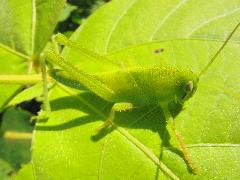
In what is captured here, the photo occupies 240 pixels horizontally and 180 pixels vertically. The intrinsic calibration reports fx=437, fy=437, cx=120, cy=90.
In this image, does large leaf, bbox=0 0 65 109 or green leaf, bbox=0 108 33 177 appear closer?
large leaf, bbox=0 0 65 109

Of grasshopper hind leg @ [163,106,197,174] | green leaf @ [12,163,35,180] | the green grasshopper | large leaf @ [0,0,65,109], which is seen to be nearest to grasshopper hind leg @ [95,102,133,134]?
the green grasshopper

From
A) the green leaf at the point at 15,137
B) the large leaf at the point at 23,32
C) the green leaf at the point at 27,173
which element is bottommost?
the green leaf at the point at 15,137

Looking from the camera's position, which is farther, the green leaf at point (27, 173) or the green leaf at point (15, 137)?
the green leaf at point (15, 137)

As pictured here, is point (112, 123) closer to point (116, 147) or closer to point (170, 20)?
point (116, 147)

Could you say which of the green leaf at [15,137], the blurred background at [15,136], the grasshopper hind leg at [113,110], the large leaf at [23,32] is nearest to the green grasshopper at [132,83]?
the grasshopper hind leg at [113,110]

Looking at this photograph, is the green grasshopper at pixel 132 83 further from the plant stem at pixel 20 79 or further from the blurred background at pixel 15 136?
the blurred background at pixel 15 136

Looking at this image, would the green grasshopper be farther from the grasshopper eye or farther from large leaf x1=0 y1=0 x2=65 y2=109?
large leaf x1=0 y1=0 x2=65 y2=109
